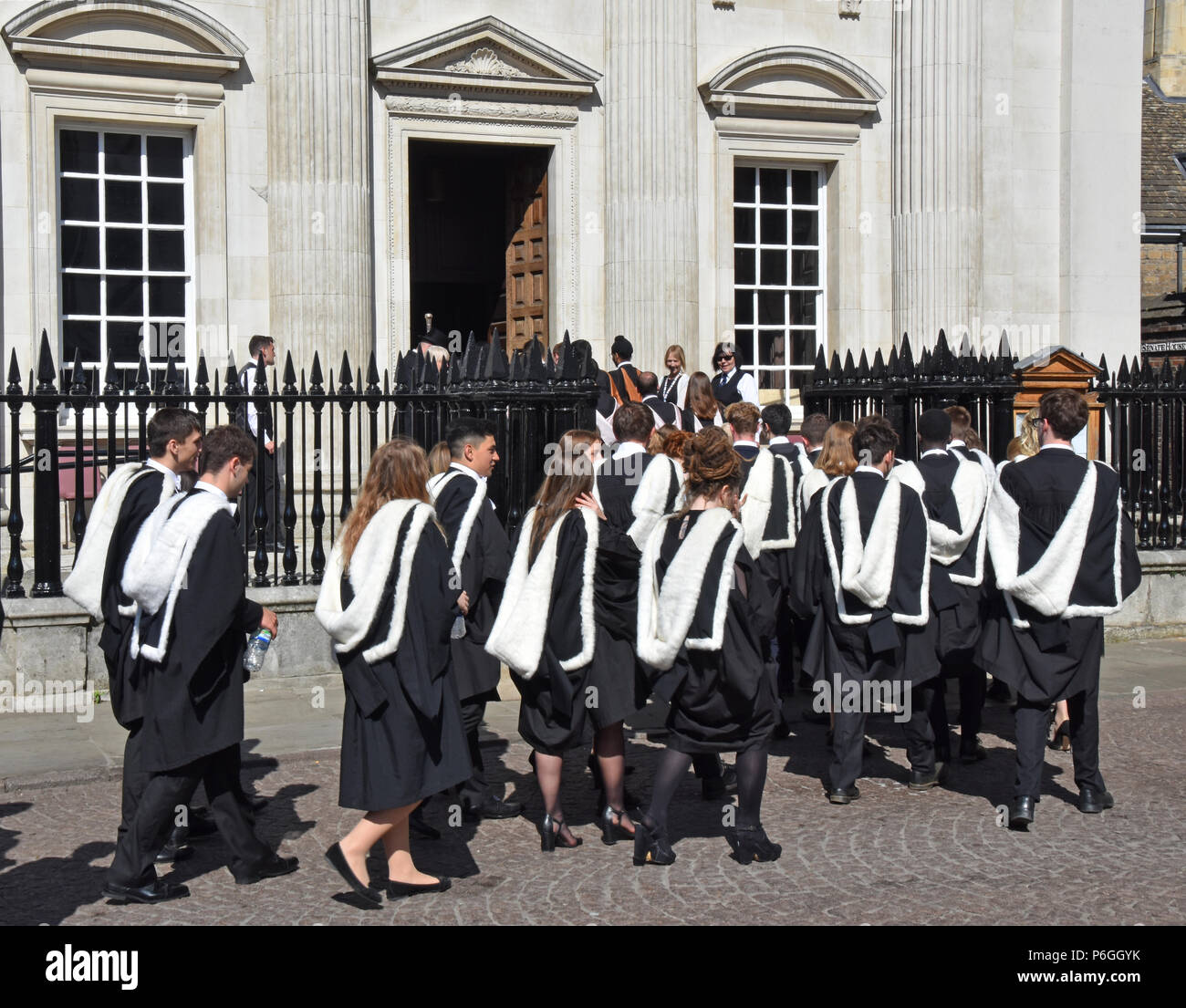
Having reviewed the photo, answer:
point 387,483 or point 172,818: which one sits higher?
point 387,483

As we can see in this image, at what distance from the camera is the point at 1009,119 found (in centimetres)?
1683

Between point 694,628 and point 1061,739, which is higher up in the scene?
point 694,628

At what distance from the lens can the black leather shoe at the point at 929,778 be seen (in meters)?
7.79

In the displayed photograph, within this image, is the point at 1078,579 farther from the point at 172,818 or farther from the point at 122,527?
the point at 122,527

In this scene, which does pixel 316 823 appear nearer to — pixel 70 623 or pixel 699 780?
pixel 699 780

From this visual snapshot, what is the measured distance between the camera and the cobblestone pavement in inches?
227

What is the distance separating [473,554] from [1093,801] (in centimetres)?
315

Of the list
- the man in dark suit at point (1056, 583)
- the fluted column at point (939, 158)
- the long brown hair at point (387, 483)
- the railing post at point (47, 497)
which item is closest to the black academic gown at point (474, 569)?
the long brown hair at point (387, 483)

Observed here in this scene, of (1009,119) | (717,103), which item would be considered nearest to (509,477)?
(717,103)

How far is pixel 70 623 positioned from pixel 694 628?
511cm

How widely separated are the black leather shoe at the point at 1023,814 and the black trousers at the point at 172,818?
3320 millimetres

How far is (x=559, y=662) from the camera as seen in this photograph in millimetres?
6602

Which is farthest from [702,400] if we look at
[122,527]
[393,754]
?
[393,754]

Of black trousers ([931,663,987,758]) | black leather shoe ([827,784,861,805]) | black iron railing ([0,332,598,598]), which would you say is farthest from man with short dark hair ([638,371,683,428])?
black leather shoe ([827,784,861,805])
